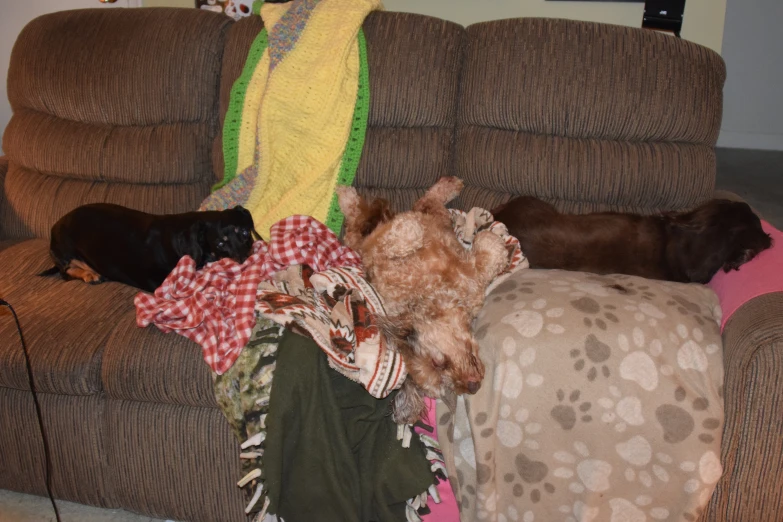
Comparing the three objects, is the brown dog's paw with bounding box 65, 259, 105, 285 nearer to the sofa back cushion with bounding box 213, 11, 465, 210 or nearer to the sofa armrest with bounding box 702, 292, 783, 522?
the sofa back cushion with bounding box 213, 11, 465, 210

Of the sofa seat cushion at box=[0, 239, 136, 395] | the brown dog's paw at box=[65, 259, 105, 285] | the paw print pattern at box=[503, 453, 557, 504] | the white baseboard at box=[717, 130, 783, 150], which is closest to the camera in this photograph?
the paw print pattern at box=[503, 453, 557, 504]

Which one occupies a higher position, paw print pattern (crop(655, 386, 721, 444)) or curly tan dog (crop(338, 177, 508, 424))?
curly tan dog (crop(338, 177, 508, 424))

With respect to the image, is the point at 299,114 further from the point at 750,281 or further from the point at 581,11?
the point at 581,11

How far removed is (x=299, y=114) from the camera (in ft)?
7.70

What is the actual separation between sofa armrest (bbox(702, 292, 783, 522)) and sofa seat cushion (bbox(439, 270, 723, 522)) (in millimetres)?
47

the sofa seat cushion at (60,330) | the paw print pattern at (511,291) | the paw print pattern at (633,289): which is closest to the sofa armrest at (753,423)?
the paw print pattern at (633,289)

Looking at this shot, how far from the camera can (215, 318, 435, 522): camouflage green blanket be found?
1634mm

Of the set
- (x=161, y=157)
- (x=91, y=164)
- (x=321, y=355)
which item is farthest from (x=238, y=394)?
(x=91, y=164)

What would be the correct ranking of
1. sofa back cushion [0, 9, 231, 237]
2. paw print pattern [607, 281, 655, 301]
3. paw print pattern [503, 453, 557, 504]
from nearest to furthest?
paw print pattern [503, 453, 557, 504] → paw print pattern [607, 281, 655, 301] → sofa back cushion [0, 9, 231, 237]

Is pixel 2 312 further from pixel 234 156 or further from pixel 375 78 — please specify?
pixel 375 78

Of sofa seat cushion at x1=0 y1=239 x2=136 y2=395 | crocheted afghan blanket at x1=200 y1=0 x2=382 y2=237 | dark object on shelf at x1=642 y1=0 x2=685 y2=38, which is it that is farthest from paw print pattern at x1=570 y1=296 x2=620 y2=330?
dark object on shelf at x1=642 y1=0 x2=685 y2=38

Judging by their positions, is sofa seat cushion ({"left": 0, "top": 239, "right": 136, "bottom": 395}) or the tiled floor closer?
sofa seat cushion ({"left": 0, "top": 239, "right": 136, "bottom": 395})

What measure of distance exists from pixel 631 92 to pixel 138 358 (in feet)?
6.24

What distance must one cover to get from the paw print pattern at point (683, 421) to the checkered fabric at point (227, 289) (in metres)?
1.08
